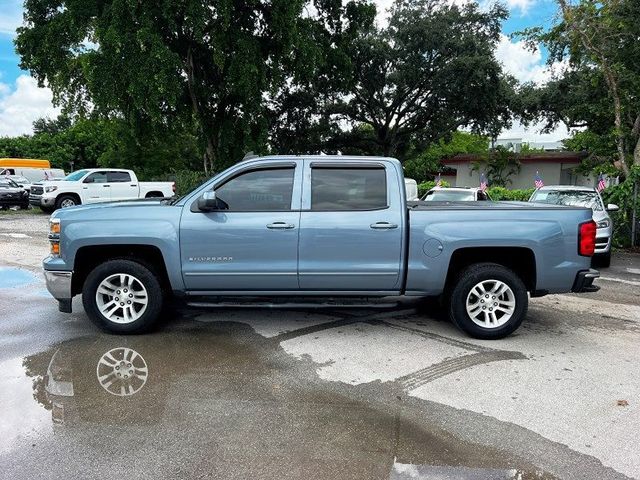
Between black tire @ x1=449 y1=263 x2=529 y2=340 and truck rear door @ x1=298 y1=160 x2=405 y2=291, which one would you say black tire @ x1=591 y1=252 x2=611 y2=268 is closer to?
black tire @ x1=449 y1=263 x2=529 y2=340

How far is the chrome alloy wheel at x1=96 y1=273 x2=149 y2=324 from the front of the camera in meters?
5.36

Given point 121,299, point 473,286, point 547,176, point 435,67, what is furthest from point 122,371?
point 547,176

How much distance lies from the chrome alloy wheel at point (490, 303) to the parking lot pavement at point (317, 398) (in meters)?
0.27

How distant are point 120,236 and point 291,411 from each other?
2693 mm

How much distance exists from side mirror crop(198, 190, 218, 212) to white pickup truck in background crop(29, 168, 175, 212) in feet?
51.1

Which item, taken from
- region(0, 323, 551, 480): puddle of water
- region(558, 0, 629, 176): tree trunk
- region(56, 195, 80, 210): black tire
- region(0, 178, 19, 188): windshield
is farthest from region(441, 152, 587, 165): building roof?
region(0, 323, 551, 480): puddle of water

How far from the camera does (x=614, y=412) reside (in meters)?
3.82

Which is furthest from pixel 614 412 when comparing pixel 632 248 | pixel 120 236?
pixel 632 248

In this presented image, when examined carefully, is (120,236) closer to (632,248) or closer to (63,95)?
(632,248)

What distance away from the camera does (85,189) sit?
1972 cm

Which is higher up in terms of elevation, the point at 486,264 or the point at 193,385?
the point at 486,264

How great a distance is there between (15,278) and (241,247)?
A: 531 cm

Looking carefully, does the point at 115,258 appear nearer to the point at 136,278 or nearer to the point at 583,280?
the point at 136,278

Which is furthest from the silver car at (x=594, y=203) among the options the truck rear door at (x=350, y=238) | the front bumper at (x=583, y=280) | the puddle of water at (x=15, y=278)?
the puddle of water at (x=15, y=278)
